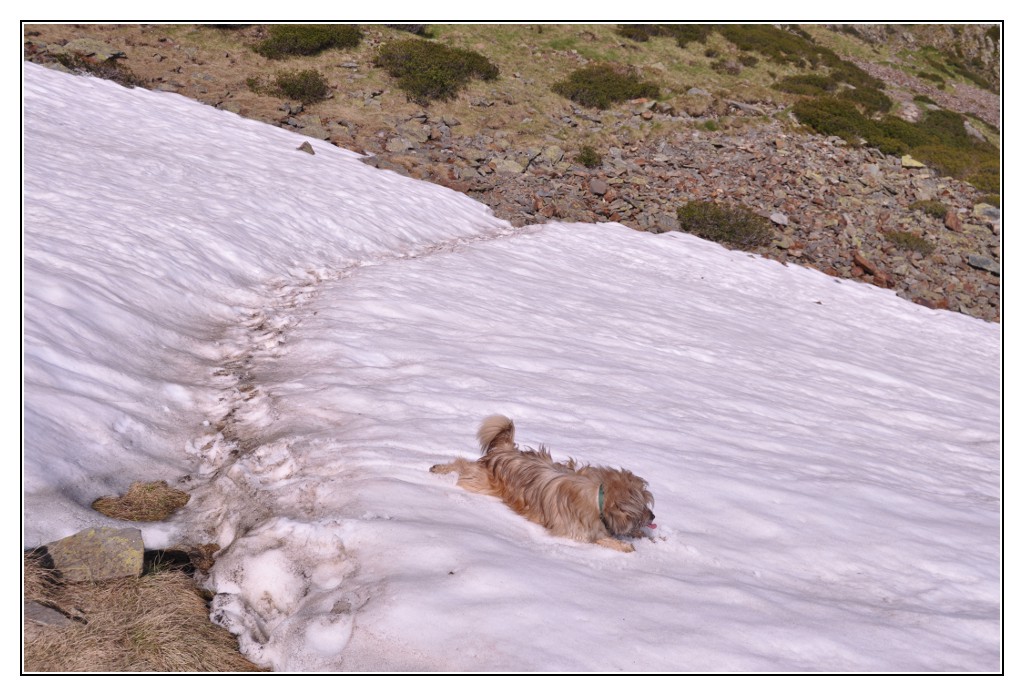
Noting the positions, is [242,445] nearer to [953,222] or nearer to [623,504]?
[623,504]

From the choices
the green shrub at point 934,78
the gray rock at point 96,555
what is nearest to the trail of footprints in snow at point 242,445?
the gray rock at point 96,555

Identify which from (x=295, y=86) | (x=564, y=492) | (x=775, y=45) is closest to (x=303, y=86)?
(x=295, y=86)

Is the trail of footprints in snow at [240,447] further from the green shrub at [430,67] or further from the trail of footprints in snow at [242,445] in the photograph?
the green shrub at [430,67]

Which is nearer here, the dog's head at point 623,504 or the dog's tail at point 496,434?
the dog's head at point 623,504

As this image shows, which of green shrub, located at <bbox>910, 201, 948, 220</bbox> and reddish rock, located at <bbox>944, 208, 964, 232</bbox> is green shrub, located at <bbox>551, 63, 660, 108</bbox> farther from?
reddish rock, located at <bbox>944, 208, 964, 232</bbox>

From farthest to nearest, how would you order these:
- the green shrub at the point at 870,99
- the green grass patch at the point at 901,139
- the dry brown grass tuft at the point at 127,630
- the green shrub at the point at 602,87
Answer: the green shrub at the point at 870,99 → the green shrub at the point at 602,87 → the green grass patch at the point at 901,139 → the dry brown grass tuft at the point at 127,630

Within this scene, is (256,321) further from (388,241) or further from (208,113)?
(208,113)

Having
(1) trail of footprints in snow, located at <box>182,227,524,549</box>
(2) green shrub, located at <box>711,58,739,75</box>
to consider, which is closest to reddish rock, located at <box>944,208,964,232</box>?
(2) green shrub, located at <box>711,58,739,75</box>
